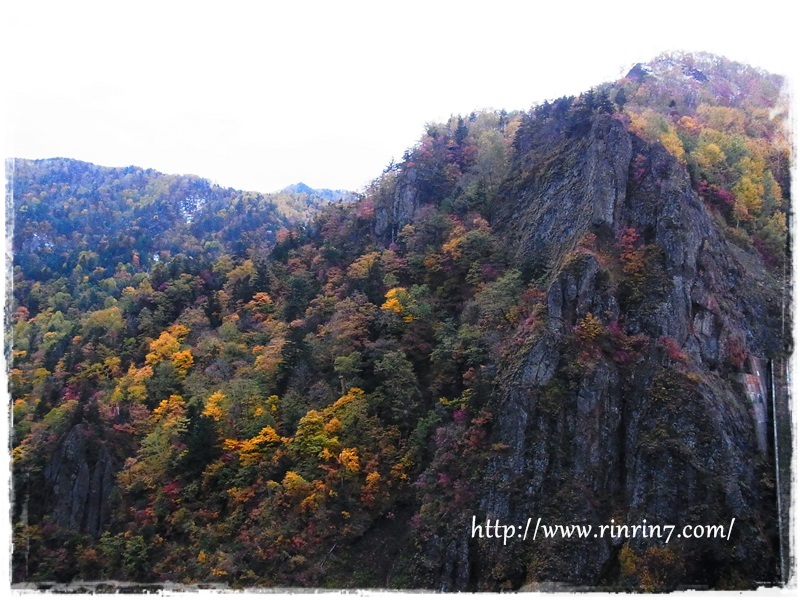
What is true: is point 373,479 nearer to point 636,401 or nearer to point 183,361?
point 636,401

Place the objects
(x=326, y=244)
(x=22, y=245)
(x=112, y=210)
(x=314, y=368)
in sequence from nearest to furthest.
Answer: (x=314, y=368), (x=326, y=244), (x=22, y=245), (x=112, y=210)

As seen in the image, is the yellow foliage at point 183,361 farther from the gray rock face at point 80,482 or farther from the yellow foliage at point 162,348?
the gray rock face at point 80,482

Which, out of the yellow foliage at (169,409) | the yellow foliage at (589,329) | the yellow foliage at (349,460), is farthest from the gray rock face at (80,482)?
the yellow foliage at (589,329)

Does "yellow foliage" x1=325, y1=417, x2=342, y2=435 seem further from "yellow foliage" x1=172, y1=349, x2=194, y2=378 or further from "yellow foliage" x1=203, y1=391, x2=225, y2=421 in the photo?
"yellow foliage" x1=172, y1=349, x2=194, y2=378

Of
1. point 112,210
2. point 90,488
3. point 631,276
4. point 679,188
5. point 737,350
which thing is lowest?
point 90,488

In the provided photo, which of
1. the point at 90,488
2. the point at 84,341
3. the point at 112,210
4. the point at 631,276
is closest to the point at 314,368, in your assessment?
the point at 90,488

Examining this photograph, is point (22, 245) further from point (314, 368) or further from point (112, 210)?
point (314, 368)
